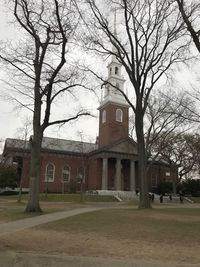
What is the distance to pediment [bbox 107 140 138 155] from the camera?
5541 cm

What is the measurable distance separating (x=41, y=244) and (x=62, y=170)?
50.0m

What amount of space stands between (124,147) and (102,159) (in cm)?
376

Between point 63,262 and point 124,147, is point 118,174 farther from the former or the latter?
point 63,262

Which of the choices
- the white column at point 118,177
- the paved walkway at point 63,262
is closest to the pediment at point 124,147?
the white column at point 118,177

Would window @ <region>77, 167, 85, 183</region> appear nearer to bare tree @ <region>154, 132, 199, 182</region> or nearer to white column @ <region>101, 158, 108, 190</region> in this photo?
white column @ <region>101, 158, 108, 190</region>

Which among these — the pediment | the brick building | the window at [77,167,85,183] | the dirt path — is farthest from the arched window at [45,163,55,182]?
the dirt path

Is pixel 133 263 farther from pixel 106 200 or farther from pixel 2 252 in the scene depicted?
pixel 106 200

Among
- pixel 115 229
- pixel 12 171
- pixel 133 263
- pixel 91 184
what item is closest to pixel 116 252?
pixel 133 263

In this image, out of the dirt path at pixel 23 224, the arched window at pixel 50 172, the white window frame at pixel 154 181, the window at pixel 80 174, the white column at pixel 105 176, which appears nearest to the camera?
the dirt path at pixel 23 224

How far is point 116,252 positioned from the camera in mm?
8938

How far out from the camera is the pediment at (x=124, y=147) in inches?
2181

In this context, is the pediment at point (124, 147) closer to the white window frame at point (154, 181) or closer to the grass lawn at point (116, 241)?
the white window frame at point (154, 181)

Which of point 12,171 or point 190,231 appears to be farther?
point 12,171

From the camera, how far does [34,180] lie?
2180cm
